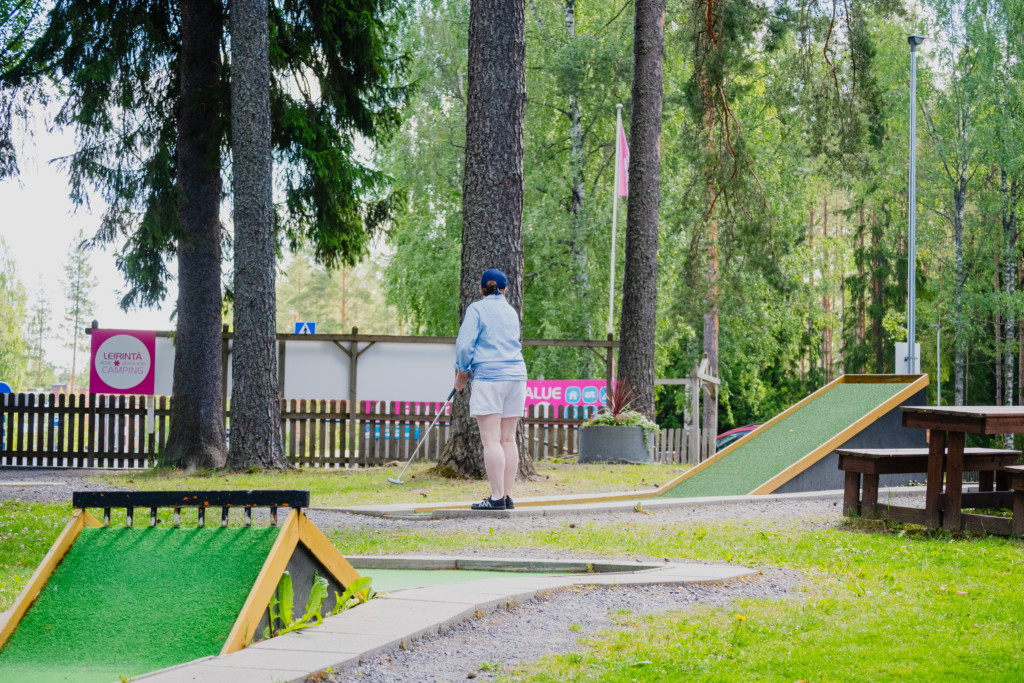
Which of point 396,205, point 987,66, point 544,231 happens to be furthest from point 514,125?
point 987,66

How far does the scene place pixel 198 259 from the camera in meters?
15.0

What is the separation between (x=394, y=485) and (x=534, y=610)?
717cm

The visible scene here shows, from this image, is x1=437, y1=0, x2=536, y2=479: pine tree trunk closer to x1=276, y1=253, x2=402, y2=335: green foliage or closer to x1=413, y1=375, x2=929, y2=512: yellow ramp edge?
x1=413, y1=375, x2=929, y2=512: yellow ramp edge

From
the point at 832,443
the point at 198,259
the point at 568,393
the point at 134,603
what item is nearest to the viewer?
the point at 134,603

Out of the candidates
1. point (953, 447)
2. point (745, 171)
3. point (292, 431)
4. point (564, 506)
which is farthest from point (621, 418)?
point (745, 171)

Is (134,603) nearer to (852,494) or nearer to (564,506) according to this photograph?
(564,506)

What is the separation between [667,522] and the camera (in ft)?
28.7

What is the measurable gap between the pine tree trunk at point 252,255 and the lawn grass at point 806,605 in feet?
17.0

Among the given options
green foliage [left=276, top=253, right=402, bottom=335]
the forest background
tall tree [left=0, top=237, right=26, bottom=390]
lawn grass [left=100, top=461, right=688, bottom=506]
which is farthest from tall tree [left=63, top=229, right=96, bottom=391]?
lawn grass [left=100, top=461, right=688, bottom=506]

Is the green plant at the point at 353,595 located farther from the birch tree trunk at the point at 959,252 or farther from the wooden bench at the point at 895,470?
the birch tree trunk at the point at 959,252

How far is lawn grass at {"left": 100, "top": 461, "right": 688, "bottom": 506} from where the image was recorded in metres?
10.7

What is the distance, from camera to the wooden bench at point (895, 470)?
8.28 m

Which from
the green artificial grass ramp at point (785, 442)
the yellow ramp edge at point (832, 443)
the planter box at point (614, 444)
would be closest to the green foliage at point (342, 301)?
the planter box at point (614, 444)

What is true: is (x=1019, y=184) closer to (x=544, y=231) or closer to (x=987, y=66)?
(x=987, y=66)
